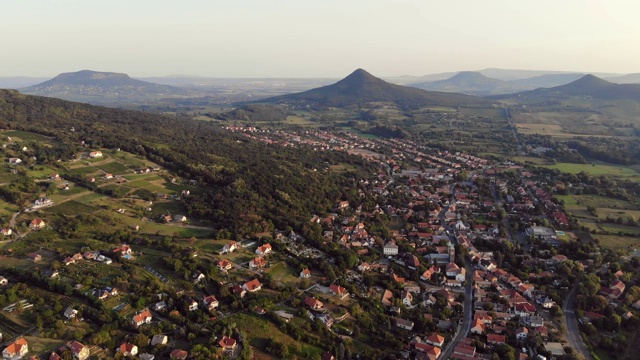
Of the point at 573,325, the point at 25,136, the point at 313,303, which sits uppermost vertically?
the point at 25,136

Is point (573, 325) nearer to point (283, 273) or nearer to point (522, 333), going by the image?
point (522, 333)

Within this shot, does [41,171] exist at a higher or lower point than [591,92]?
lower

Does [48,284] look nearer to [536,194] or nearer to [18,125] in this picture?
[18,125]

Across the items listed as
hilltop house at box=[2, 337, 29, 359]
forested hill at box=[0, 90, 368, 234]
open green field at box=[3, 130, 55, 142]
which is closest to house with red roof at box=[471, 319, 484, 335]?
forested hill at box=[0, 90, 368, 234]

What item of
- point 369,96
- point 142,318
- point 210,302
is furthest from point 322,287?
point 369,96

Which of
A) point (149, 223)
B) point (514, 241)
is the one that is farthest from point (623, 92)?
point (149, 223)

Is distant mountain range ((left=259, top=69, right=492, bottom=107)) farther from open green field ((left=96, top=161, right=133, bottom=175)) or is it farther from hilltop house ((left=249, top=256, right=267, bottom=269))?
hilltop house ((left=249, top=256, right=267, bottom=269))

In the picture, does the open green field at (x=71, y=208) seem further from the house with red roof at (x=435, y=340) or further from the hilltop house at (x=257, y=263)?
the house with red roof at (x=435, y=340)
